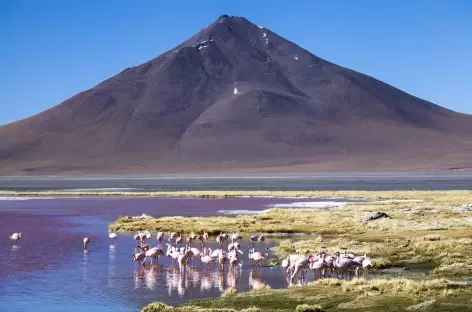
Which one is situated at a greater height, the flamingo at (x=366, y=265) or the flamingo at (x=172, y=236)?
the flamingo at (x=172, y=236)

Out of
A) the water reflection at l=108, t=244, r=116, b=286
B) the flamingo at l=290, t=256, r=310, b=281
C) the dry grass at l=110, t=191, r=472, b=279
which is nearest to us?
the flamingo at l=290, t=256, r=310, b=281

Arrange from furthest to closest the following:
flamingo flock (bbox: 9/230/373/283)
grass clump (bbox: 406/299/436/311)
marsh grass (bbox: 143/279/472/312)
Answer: flamingo flock (bbox: 9/230/373/283) < marsh grass (bbox: 143/279/472/312) < grass clump (bbox: 406/299/436/311)

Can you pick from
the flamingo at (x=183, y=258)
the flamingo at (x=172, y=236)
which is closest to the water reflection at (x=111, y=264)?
the flamingo at (x=183, y=258)

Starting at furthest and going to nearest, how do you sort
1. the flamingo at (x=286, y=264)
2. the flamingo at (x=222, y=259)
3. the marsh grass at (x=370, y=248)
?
the flamingo at (x=222, y=259) → the flamingo at (x=286, y=264) → the marsh grass at (x=370, y=248)

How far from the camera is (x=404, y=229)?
3481 cm

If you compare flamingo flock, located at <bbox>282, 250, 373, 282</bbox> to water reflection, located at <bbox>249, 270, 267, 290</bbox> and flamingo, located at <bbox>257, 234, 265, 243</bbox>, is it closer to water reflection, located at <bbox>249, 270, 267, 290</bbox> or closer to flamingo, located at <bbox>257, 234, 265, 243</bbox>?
water reflection, located at <bbox>249, 270, 267, 290</bbox>

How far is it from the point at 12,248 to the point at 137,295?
1331 centimetres

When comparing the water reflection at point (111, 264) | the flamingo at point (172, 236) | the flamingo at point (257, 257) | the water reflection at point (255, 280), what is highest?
the flamingo at point (172, 236)

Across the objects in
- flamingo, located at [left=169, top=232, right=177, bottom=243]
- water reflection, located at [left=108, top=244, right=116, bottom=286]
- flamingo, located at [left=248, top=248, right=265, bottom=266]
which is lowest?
water reflection, located at [left=108, top=244, right=116, bottom=286]

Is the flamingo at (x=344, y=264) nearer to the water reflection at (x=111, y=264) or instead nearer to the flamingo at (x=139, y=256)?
the water reflection at (x=111, y=264)

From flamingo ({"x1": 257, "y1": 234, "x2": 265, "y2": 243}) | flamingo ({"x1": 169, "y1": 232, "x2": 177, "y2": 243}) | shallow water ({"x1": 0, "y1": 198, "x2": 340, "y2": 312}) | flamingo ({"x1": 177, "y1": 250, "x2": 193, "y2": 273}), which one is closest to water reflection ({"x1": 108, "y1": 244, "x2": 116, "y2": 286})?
shallow water ({"x1": 0, "y1": 198, "x2": 340, "y2": 312})

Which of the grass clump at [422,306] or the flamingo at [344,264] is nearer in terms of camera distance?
the grass clump at [422,306]

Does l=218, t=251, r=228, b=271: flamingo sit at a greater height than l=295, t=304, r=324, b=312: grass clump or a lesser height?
greater

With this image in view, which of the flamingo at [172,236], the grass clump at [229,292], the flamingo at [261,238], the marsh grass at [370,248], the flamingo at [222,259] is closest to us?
the marsh grass at [370,248]
